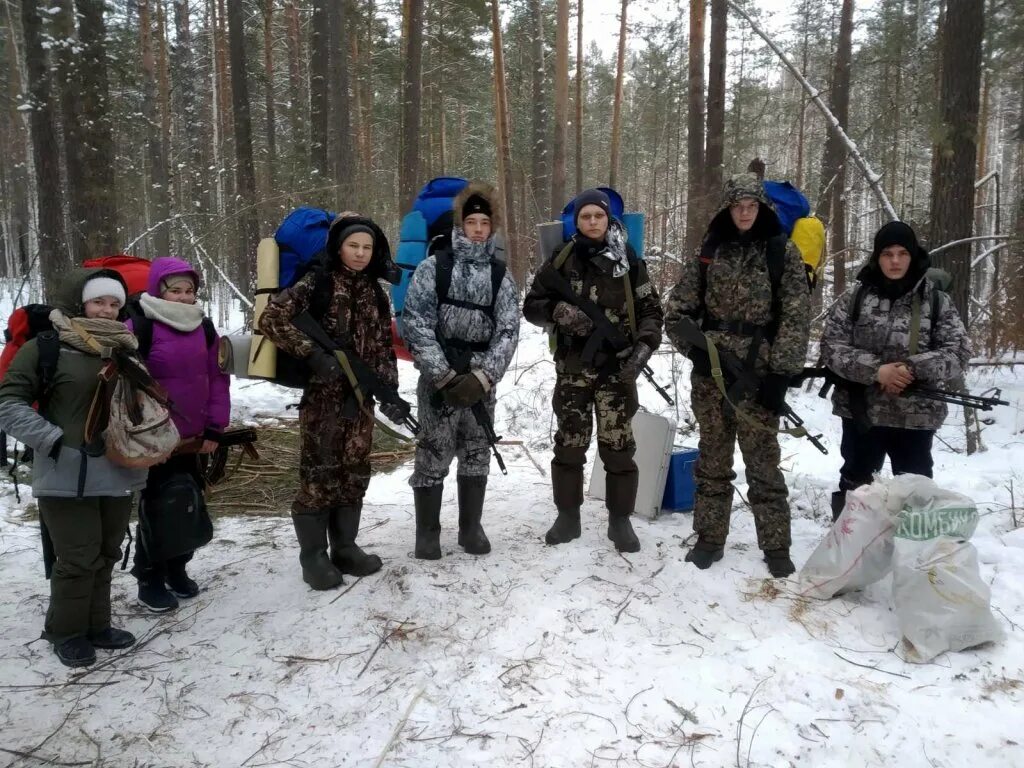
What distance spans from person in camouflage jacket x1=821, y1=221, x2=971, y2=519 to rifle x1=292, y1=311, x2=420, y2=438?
2.67 metres

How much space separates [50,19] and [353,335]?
5.64 metres

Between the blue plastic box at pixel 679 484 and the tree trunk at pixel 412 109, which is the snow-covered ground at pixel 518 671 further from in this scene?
the tree trunk at pixel 412 109

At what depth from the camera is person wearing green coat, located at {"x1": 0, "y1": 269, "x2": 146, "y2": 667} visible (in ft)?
9.61

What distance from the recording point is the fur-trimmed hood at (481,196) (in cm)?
395

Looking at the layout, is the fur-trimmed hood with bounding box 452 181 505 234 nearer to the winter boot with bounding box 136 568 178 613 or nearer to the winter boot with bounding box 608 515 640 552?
the winter boot with bounding box 608 515 640 552

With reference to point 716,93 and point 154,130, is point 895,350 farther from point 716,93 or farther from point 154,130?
point 154,130

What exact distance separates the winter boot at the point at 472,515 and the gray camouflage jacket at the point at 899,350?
7.66ft

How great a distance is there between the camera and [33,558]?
169 inches

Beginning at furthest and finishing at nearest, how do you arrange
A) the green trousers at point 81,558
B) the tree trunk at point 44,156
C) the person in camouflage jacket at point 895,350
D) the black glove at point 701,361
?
the tree trunk at point 44,156
the black glove at point 701,361
the person in camouflage jacket at point 895,350
the green trousers at point 81,558

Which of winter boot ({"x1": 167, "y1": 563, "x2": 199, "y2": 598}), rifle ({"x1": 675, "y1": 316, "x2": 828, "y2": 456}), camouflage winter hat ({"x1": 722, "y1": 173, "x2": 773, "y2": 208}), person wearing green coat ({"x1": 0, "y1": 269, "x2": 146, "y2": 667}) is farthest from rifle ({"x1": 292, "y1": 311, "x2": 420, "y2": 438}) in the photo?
camouflage winter hat ({"x1": 722, "y1": 173, "x2": 773, "y2": 208})

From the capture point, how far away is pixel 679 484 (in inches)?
196

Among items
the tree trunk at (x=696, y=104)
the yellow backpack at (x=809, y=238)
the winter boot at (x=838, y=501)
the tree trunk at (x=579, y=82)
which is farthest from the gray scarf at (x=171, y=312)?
the tree trunk at (x=579, y=82)

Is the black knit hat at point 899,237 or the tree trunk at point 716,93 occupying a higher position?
the tree trunk at point 716,93

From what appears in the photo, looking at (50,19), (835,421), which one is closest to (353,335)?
(50,19)
